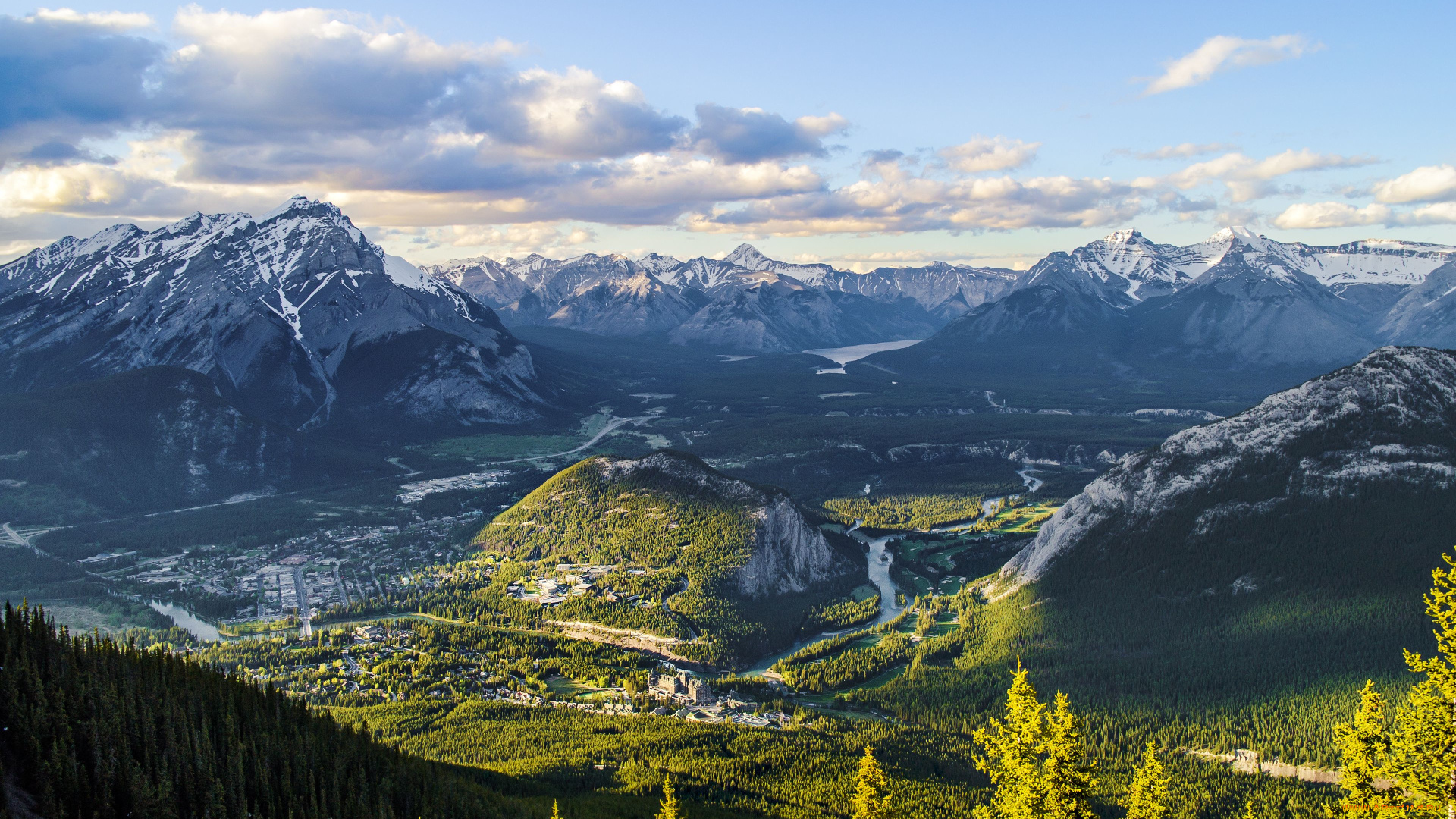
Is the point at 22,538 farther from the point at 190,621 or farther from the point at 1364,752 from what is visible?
the point at 1364,752

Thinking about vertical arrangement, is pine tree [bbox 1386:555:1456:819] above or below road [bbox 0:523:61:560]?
above

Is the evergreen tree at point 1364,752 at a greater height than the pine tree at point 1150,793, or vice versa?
the evergreen tree at point 1364,752

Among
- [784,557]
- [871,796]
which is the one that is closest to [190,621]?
[784,557]

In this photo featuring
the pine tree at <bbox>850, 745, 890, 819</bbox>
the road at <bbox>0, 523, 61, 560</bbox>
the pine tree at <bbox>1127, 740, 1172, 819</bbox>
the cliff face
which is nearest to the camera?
the pine tree at <bbox>1127, 740, 1172, 819</bbox>

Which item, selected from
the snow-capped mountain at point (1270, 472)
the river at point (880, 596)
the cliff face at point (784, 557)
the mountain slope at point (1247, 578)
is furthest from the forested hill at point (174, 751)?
the snow-capped mountain at point (1270, 472)

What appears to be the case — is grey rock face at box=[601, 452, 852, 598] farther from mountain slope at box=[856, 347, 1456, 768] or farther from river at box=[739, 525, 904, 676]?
mountain slope at box=[856, 347, 1456, 768]

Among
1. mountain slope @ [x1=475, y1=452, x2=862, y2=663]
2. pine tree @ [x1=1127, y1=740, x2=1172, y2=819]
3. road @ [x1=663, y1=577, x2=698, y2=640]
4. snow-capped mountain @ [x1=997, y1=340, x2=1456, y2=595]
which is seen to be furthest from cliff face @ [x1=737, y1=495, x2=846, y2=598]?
pine tree @ [x1=1127, y1=740, x2=1172, y2=819]

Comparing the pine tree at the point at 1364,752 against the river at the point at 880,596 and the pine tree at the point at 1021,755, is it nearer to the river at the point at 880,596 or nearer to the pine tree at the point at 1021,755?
the pine tree at the point at 1021,755
